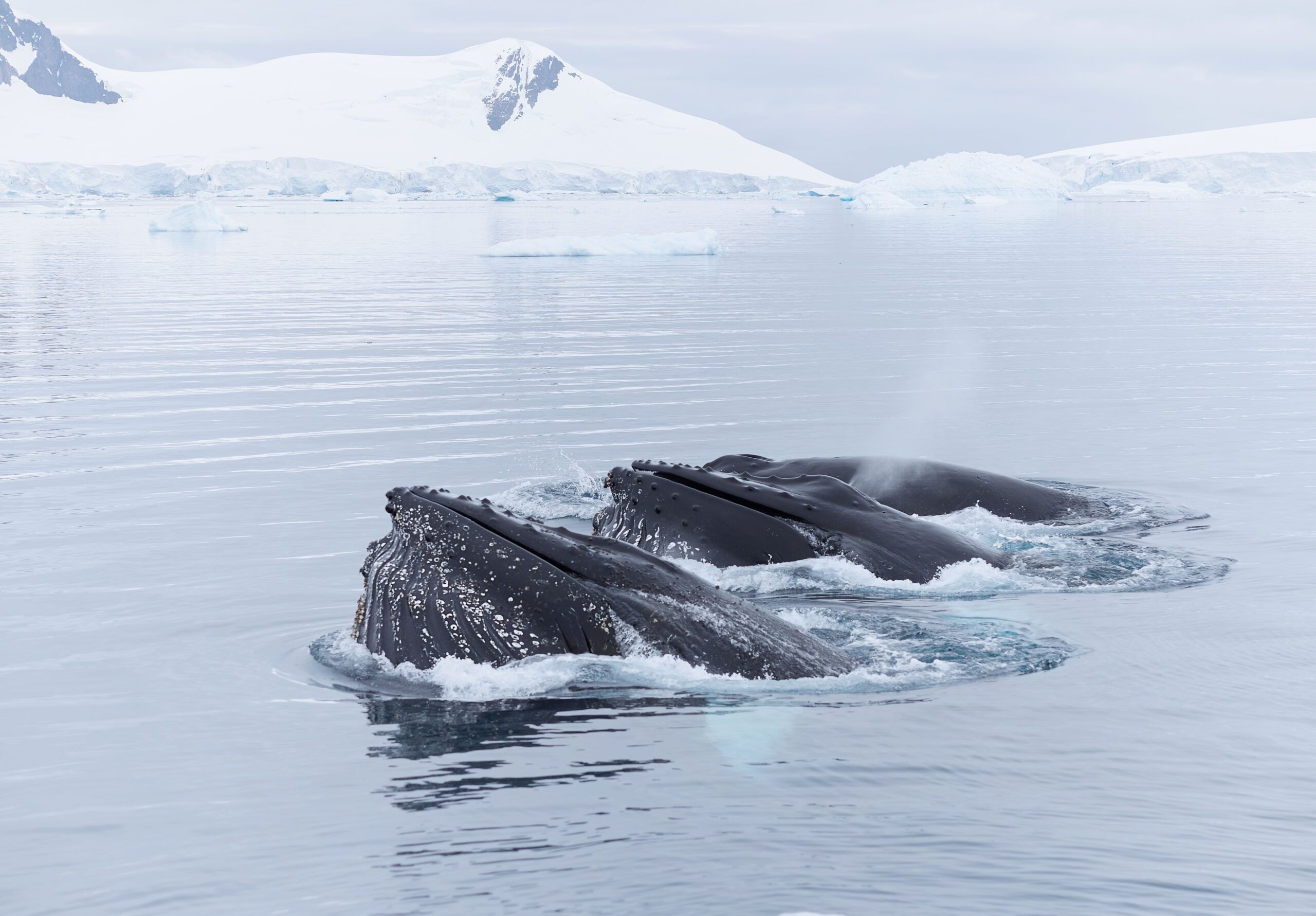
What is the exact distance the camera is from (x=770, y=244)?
70562 millimetres

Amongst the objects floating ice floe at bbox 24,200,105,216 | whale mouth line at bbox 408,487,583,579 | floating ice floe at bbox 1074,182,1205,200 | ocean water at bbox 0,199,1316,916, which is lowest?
ocean water at bbox 0,199,1316,916

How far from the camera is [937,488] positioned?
12.7m

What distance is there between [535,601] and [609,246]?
51.7 meters

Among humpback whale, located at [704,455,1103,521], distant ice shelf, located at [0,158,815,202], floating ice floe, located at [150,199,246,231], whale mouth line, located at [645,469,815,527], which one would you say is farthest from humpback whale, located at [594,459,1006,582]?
distant ice shelf, located at [0,158,815,202]

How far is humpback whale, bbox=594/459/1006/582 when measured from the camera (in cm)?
1004

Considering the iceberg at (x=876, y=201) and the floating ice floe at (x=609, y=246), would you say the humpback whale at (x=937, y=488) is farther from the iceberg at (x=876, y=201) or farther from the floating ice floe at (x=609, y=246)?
the iceberg at (x=876, y=201)

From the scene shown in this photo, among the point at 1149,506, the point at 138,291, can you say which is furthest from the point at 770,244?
the point at 1149,506

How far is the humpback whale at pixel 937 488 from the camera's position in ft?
41.2

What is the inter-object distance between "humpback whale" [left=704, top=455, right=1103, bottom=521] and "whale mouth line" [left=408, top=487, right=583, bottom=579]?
4.59 metres

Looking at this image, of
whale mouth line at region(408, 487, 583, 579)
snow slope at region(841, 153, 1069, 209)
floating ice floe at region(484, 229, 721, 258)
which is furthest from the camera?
snow slope at region(841, 153, 1069, 209)

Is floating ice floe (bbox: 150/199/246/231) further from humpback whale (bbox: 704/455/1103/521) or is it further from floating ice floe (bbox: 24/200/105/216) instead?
humpback whale (bbox: 704/455/1103/521)

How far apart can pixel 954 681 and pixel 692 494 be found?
269 cm

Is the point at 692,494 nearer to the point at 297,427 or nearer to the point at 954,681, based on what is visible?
the point at 954,681

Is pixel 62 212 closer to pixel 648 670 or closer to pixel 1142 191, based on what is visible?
pixel 648 670
